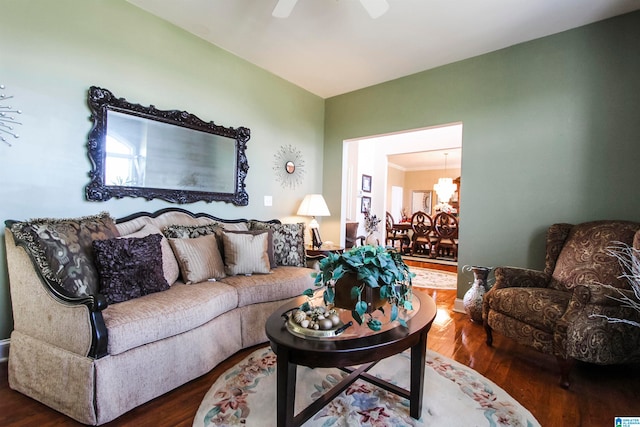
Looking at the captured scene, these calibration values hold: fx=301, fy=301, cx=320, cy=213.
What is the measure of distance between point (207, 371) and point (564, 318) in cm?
233

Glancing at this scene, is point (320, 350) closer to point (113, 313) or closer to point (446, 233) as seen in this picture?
point (113, 313)

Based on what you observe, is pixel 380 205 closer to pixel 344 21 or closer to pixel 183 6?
pixel 344 21

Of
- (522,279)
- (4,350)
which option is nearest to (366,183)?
(522,279)

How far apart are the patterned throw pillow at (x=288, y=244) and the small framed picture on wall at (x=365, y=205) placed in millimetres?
3944

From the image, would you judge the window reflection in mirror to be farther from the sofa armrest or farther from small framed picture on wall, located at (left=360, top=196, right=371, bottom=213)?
small framed picture on wall, located at (left=360, top=196, right=371, bottom=213)

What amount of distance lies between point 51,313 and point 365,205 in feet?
19.8

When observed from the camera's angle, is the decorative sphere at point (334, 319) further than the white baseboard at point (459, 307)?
No

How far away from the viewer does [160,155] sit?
274 cm

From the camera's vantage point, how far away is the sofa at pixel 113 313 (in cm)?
150

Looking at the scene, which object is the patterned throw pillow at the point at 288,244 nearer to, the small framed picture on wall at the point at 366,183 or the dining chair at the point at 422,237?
the small framed picture on wall at the point at 366,183

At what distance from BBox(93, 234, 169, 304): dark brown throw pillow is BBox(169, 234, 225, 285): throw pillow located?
252 millimetres

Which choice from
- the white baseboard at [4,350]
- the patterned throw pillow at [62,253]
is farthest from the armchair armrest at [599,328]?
the white baseboard at [4,350]

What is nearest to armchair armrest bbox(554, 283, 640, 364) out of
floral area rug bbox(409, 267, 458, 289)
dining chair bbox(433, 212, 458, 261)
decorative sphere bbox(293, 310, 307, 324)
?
decorative sphere bbox(293, 310, 307, 324)

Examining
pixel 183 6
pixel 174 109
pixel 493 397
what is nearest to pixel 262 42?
pixel 183 6
